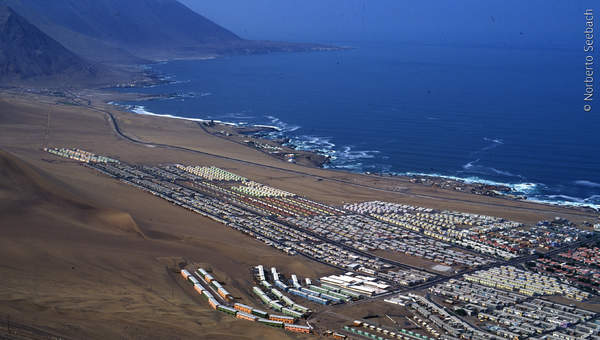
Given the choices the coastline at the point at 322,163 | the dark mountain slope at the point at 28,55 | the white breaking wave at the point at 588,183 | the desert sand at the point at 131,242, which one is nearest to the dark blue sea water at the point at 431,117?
the white breaking wave at the point at 588,183

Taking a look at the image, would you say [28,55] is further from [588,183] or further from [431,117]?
[588,183]

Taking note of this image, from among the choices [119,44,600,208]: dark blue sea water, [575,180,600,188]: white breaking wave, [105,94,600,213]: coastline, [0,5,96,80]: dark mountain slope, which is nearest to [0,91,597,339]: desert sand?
[105,94,600,213]: coastline

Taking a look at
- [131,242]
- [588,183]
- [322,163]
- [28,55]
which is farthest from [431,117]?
[28,55]

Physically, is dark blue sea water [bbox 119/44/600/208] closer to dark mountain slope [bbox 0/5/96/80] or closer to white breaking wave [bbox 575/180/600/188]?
white breaking wave [bbox 575/180/600/188]

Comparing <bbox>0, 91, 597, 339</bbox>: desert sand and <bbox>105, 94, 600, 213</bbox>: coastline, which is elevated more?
<bbox>105, 94, 600, 213</bbox>: coastline

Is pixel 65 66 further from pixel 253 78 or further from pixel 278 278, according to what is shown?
pixel 278 278

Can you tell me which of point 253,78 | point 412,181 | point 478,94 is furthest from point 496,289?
point 253,78
